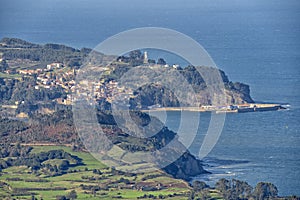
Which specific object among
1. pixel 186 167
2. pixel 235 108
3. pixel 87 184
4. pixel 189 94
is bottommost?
pixel 87 184

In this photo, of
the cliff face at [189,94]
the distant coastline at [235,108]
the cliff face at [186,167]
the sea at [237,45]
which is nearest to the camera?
the cliff face at [186,167]

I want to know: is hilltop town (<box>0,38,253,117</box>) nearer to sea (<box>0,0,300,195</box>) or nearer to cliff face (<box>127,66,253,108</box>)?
cliff face (<box>127,66,253,108</box>)


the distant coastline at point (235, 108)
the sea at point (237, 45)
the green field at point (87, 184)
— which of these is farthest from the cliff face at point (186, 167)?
the distant coastline at point (235, 108)

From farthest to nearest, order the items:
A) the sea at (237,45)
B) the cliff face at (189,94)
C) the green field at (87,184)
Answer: the cliff face at (189,94) → the sea at (237,45) → the green field at (87,184)

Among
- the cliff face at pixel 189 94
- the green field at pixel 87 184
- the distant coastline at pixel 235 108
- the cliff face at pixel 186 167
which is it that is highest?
the cliff face at pixel 189 94

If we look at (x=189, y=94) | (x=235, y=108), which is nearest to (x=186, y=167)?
(x=235, y=108)

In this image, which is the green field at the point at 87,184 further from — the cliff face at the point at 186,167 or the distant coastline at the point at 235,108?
the distant coastline at the point at 235,108

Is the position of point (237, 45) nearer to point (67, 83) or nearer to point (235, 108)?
point (67, 83)

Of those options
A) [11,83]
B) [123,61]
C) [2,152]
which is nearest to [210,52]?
[123,61]
